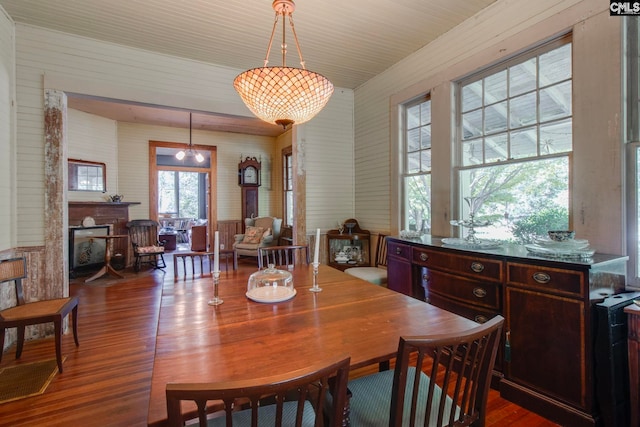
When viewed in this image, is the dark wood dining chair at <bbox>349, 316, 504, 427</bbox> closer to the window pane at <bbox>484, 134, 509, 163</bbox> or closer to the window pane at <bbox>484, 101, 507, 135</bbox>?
the window pane at <bbox>484, 134, 509, 163</bbox>

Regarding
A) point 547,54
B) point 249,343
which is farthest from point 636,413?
point 547,54

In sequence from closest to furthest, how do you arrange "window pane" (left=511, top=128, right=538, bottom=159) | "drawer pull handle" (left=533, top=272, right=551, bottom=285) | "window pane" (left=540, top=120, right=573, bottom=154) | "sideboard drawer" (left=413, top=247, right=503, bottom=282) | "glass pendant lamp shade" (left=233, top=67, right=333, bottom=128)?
1. "glass pendant lamp shade" (left=233, top=67, right=333, bottom=128)
2. "drawer pull handle" (left=533, top=272, right=551, bottom=285)
3. "sideboard drawer" (left=413, top=247, right=503, bottom=282)
4. "window pane" (left=540, top=120, right=573, bottom=154)
5. "window pane" (left=511, top=128, right=538, bottom=159)

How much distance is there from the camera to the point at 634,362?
5.37 feet

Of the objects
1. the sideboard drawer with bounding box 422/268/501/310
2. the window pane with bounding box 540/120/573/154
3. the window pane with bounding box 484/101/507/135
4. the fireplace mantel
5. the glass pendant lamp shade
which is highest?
the window pane with bounding box 484/101/507/135

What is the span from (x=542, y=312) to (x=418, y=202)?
1.99 meters

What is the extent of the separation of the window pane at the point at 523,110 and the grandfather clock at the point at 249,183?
5.90 m

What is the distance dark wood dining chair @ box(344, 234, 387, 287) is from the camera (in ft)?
11.3

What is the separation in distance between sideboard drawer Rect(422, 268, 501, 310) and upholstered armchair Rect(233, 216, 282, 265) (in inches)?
169

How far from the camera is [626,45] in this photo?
1.97m

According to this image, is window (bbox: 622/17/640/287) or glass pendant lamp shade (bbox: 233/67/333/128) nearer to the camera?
glass pendant lamp shade (bbox: 233/67/333/128)

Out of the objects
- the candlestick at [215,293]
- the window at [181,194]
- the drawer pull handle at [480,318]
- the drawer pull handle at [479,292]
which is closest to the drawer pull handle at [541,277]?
the drawer pull handle at [479,292]

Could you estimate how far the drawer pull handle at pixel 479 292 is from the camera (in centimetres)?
219

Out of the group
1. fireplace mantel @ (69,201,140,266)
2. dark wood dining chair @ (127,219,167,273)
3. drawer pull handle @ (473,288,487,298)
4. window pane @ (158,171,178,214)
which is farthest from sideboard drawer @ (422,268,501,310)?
window pane @ (158,171,178,214)

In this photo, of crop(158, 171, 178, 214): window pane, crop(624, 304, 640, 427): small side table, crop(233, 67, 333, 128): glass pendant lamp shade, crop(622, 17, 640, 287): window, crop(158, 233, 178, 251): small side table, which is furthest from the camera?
crop(158, 171, 178, 214): window pane
